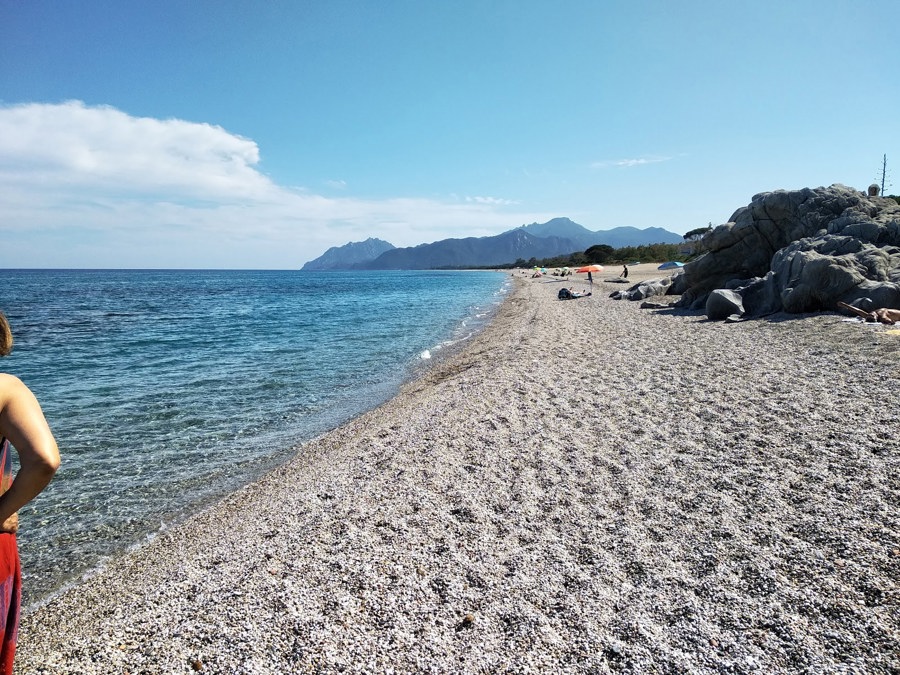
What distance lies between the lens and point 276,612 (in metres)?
3.62

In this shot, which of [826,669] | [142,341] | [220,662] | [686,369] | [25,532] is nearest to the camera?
[826,669]

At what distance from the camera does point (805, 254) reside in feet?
53.6

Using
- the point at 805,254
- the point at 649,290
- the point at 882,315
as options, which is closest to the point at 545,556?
the point at 882,315

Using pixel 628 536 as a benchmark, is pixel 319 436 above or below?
below

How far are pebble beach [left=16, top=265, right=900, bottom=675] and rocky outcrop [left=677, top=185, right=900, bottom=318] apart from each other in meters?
8.93

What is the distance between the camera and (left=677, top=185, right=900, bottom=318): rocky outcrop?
50.1ft

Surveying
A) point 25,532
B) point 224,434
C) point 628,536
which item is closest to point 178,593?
point 25,532

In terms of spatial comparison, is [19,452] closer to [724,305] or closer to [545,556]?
[545,556]

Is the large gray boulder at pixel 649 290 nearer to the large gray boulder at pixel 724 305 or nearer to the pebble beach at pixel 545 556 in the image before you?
the large gray boulder at pixel 724 305

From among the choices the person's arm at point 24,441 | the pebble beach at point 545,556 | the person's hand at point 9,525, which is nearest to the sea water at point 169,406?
the pebble beach at point 545,556

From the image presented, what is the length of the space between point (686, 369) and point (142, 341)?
23.0m

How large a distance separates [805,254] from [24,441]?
A: 20971 mm

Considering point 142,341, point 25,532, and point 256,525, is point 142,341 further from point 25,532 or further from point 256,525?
point 256,525

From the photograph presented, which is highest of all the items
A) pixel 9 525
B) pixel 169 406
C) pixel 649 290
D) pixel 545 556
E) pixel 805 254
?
pixel 805 254
